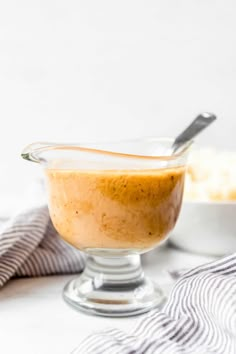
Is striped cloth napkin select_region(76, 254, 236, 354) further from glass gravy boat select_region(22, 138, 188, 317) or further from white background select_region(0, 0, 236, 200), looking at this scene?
white background select_region(0, 0, 236, 200)

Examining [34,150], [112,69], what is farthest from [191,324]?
[112,69]

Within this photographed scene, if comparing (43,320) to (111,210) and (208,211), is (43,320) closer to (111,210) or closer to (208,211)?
(111,210)

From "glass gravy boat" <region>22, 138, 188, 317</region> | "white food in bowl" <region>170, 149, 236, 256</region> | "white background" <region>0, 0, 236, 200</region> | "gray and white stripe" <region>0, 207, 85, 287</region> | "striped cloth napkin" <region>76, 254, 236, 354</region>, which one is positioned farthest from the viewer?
"white background" <region>0, 0, 236, 200</region>

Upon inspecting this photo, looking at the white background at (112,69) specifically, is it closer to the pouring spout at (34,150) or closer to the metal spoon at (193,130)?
the metal spoon at (193,130)

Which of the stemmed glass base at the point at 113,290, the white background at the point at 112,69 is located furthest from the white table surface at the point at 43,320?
the white background at the point at 112,69

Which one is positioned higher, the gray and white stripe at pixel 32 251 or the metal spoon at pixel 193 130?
the metal spoon at pixel 193 130

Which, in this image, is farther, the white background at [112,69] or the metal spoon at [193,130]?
the white background at [112,69]

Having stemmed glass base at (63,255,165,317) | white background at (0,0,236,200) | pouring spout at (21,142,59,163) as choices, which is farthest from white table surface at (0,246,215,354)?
white background at (0,0,236,200)

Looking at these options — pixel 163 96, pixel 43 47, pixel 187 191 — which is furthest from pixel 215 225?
pixel 43 47
